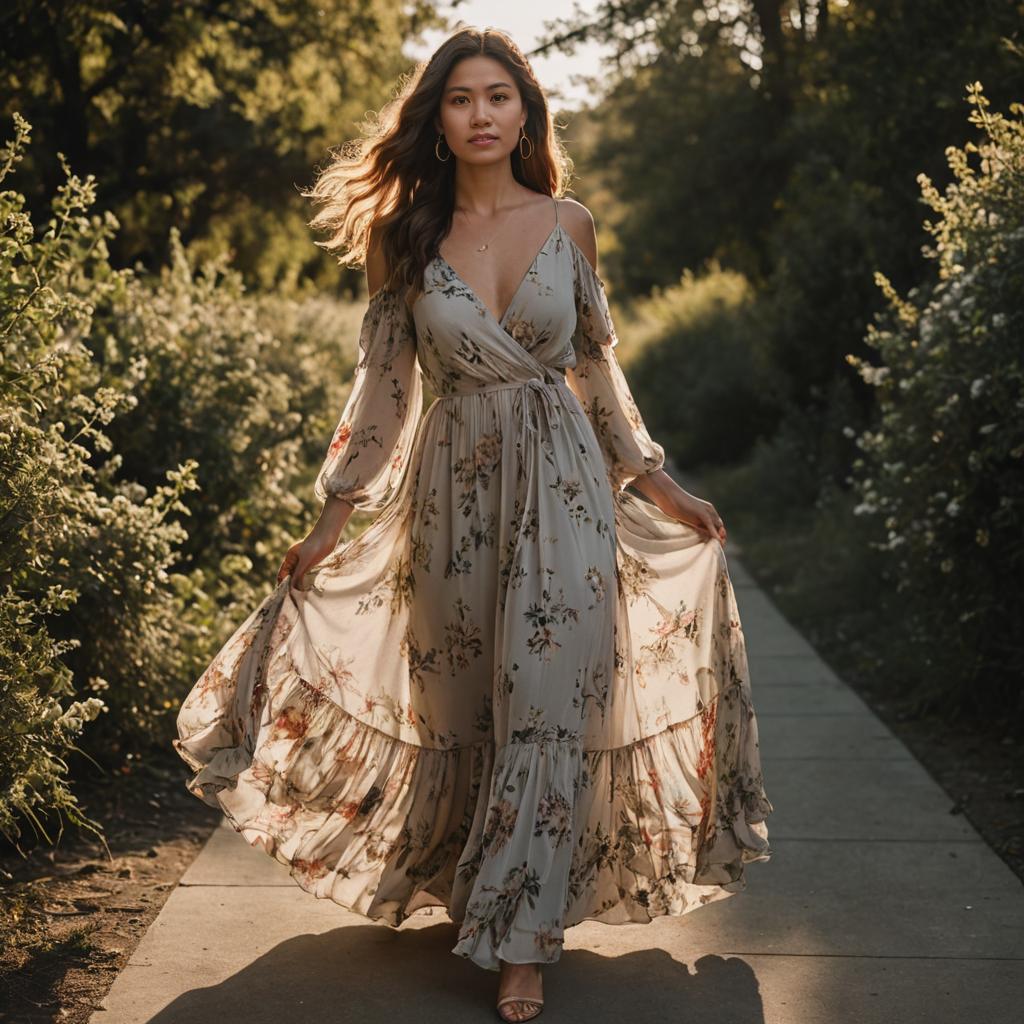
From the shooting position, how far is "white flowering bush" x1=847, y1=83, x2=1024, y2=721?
5.54 m

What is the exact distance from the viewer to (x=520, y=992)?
3.38m

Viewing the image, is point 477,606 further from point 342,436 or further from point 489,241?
point 489,241

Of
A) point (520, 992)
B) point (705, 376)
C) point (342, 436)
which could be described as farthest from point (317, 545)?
point (705, 376)

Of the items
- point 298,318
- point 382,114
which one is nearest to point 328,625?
point 382,114

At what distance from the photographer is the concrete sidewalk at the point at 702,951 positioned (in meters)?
3.45

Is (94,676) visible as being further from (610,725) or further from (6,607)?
(610,725)

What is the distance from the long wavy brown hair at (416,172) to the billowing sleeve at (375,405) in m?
0.09

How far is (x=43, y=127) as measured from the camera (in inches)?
460

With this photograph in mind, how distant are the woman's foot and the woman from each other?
199 millimetres

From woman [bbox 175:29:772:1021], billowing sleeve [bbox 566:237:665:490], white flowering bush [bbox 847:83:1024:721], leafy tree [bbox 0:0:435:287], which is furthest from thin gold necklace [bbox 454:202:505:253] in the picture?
leafy tree [bbox 0:0:435:287]

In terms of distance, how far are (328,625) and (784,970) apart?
4.83 ft

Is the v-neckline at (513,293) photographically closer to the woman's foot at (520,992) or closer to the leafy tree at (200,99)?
the woman's foot at (520,992)

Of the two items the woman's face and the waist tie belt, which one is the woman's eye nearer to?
the woman's face

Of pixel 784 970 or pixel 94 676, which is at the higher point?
pixel 94 676
